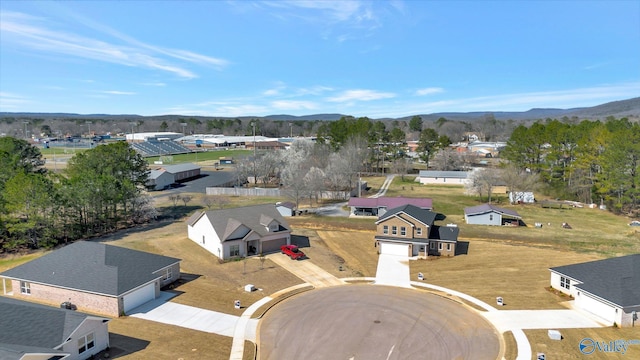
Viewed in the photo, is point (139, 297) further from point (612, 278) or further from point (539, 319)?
point (612, 278)

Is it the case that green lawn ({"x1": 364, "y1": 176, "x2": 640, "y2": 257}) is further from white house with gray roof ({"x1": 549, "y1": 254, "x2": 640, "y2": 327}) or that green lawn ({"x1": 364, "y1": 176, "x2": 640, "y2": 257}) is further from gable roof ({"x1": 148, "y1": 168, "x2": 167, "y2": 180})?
gable roof ({"x1": 148, "y1": 168, "x2": 167, "y2": 180})

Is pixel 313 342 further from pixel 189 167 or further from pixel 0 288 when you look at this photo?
pixel 189 167

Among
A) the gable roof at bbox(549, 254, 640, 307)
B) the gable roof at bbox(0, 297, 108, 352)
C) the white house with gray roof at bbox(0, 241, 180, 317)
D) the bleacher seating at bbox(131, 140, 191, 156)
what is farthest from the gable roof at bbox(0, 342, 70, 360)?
the bleacher seating at bbox(131, 140, 191, 156)

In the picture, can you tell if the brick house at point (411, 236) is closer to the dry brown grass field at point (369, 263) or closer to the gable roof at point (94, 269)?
the dry brown grass field at point (369, 263)

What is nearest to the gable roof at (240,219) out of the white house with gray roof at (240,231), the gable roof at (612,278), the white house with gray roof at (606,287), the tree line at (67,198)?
the white house with gray roof at (240,231)

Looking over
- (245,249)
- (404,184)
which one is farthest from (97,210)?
(404,184)
